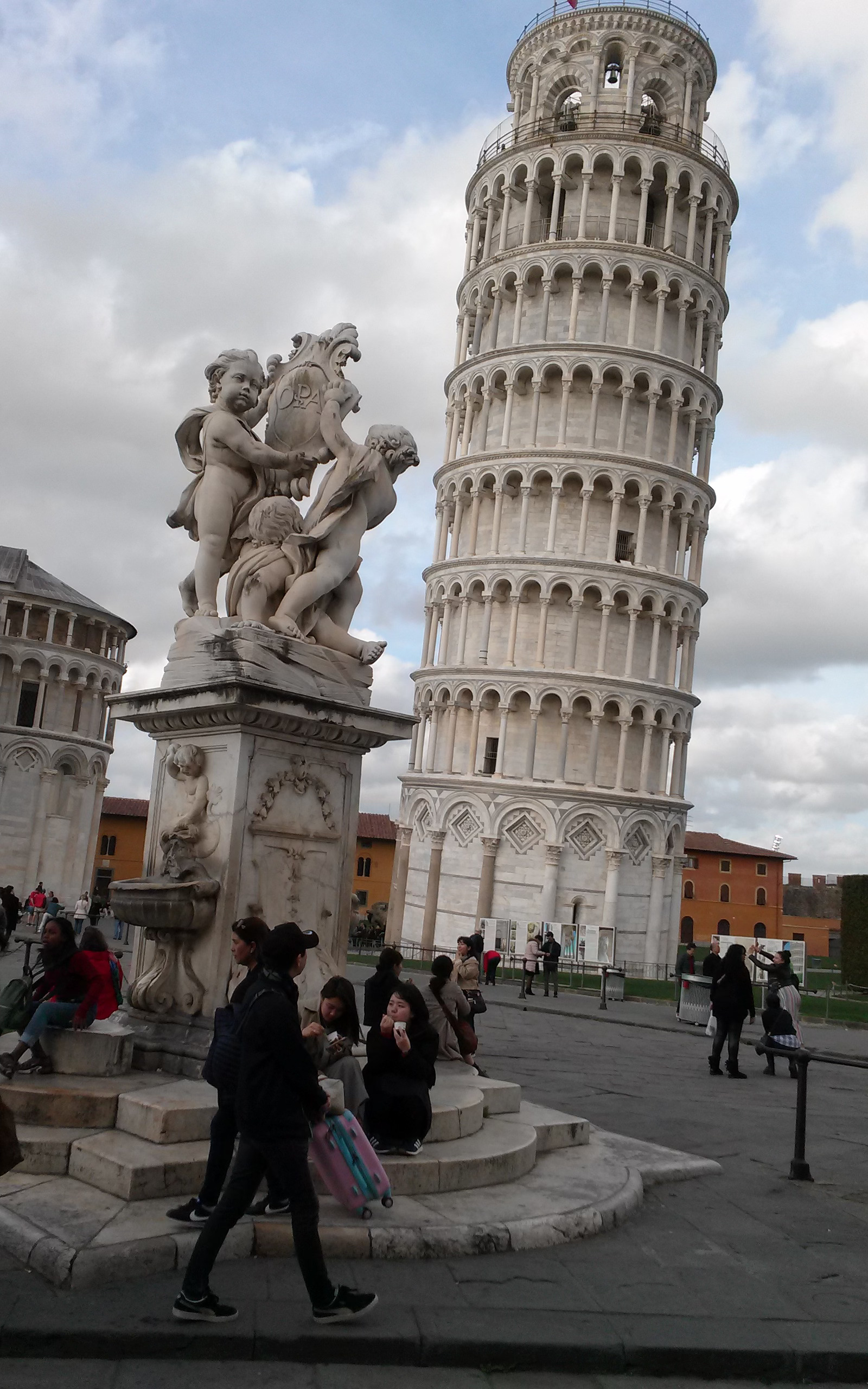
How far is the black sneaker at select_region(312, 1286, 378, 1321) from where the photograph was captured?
4.73 meters

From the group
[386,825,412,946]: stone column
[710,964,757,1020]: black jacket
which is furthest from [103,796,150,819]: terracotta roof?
[710,964,757,1020]: black jacket

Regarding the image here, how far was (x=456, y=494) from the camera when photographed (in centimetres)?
5338

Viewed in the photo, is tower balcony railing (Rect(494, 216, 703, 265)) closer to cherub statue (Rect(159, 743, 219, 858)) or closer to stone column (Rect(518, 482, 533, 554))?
stone column (Rect(518, 482, 533, 554))

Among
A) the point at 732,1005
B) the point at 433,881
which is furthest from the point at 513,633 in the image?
the point at 732,1005

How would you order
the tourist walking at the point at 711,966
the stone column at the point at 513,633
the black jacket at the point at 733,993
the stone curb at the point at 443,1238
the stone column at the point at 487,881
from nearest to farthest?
the stone curb at the point at 443,1238 < the black jacket at the point at 733,993 < the tourist walking at the point at 711,966 < the stone column at the point at 487,881 < the stone column at the point at 513,633

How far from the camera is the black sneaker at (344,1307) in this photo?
4.73 meters

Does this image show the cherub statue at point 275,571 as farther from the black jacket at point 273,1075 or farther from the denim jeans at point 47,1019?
the black jacket at point 273,1075

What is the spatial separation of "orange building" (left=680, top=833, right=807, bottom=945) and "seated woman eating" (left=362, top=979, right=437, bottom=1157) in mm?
89319

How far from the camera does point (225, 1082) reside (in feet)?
16.9

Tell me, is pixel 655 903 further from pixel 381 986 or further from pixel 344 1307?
pixel 344 1307

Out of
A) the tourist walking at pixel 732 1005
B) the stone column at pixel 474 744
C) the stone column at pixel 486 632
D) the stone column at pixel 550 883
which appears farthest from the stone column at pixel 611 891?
the tourist walking at pixel 732 1005

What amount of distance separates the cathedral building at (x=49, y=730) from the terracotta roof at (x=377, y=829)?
2391cm

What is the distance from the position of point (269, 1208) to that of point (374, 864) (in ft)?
275

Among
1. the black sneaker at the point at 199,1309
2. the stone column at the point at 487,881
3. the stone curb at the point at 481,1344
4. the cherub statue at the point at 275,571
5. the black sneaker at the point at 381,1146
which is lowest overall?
the stone curb at the point at 481,1344
